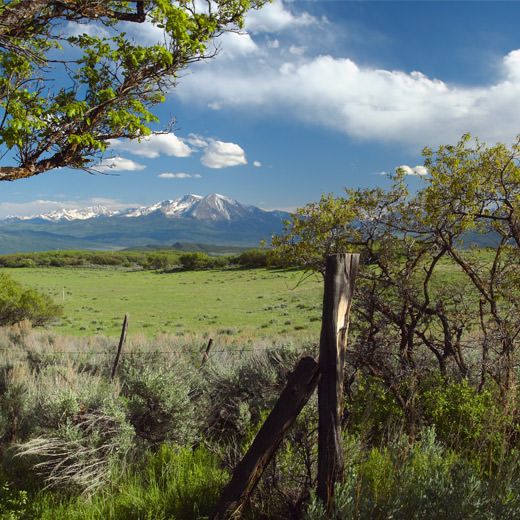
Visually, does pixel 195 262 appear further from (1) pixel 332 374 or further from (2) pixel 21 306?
(1) pixel 332 374

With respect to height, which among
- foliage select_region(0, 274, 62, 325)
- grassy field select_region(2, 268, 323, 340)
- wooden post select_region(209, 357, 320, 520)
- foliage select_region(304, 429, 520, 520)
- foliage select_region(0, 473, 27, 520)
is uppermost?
wooden post select_region(209, 357, 320, 520)

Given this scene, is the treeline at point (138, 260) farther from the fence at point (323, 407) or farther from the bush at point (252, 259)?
the fence at point (323, 407)

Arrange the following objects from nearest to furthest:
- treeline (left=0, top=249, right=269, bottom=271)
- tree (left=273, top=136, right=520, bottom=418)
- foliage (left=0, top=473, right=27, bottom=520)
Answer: foliage (left=0, top=473, right=27, bottom=520), tree (left=273, top=136, right=520, bottom=418), treeline (left=0, top=249, right=269, bottom=271)

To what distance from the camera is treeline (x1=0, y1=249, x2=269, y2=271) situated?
101 metres

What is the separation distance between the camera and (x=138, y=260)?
128000 millimetres

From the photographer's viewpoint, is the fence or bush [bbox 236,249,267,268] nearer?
the fence

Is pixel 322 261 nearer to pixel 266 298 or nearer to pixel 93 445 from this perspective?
pixel 93 445

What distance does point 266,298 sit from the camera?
45.6m

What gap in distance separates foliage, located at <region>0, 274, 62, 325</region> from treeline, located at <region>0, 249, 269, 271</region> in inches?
2628

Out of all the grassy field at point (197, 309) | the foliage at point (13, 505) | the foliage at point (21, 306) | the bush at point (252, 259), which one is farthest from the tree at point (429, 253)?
the bush at point (252, 259)

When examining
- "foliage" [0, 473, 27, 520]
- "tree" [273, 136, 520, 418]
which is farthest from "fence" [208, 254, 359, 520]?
"tree" [273, 136, 520, 418]

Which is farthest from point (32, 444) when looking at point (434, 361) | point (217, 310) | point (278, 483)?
point (217, 310)

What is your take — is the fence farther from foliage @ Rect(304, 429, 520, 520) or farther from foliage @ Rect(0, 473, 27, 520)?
foliage @ Rect(0, 473, 27, 520)

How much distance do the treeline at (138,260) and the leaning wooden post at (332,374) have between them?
86.3 metres
